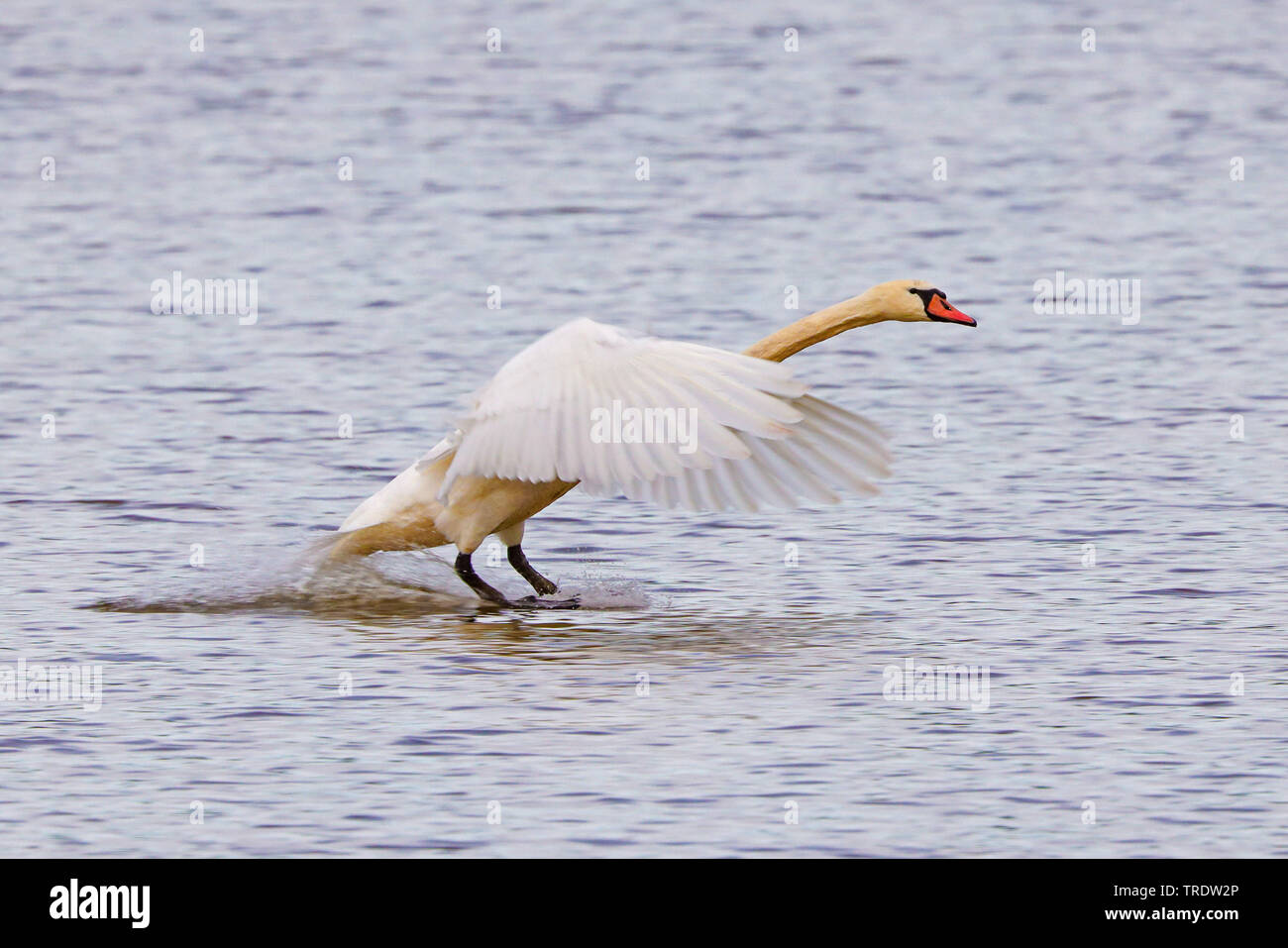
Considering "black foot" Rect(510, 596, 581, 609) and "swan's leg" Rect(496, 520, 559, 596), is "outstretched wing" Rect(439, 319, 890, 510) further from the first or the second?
"black foot" Rect(510, 596, 581, 609)

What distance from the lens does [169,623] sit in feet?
41.6

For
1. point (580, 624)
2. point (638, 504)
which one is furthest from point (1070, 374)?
point (580, 624)

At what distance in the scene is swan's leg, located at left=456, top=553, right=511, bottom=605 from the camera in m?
12.9

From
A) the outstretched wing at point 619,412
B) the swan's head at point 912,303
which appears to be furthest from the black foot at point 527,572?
the swan's head at point 912,303

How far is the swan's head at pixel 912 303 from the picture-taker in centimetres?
1273

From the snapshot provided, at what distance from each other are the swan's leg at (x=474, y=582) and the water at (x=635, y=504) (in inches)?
9.1

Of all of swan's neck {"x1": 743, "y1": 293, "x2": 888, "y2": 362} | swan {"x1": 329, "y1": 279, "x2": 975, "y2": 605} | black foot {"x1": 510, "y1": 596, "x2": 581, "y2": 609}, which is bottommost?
black foot {"x1": 510, "y1": 596, "x2": 581, "y2": 609}

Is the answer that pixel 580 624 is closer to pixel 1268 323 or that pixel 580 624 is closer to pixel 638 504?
pixel 638 504

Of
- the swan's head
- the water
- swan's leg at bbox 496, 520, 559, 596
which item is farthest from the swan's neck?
swan's leg at bbox 496, 520, 559, 596

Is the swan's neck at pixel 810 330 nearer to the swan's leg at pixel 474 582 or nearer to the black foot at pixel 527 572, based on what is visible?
the black foot at pixel 527 572

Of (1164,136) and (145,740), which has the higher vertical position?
(1164,136)

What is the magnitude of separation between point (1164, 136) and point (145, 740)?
1979 cm

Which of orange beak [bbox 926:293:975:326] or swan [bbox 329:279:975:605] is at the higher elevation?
orange beak [bbox 926:293:975:326]

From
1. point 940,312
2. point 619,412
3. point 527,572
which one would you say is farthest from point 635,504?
point 619,412
